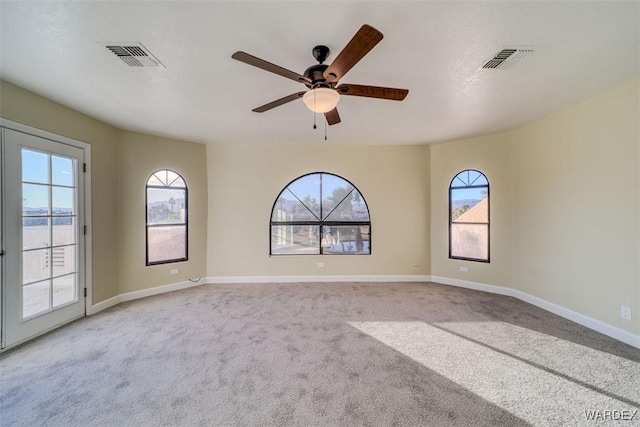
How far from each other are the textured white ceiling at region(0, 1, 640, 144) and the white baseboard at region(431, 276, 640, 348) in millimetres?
2604

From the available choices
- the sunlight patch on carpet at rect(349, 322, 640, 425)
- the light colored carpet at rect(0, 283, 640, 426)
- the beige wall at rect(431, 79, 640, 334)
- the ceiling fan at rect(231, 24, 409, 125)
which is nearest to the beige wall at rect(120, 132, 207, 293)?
the light colored carpet at rect(0, 283, 640, 426)

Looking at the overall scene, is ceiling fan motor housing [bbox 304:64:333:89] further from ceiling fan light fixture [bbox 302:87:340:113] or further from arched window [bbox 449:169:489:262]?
arched window [bbox 449:169:489:262]

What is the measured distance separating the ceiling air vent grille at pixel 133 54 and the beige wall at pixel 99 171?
1.62 m

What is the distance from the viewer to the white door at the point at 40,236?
2.56 metres

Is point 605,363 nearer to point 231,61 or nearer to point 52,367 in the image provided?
point 231,61

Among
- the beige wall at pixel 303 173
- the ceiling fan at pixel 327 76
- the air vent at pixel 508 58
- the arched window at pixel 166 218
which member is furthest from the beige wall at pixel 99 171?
the air vent at pixel 508 58

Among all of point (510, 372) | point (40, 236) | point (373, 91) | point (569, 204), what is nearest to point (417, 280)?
point (569, 204)

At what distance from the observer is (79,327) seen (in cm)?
306

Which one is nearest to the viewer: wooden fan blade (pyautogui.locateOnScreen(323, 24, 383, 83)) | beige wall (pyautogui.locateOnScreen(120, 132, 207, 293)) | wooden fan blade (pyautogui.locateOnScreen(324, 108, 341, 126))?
wooden fan blade (pyautogui.locateOnScreen(323, 24, 383, 83))

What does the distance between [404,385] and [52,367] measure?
3.09m

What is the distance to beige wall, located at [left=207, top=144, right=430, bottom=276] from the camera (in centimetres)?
489

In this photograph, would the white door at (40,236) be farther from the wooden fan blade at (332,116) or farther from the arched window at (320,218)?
the wooden fan blade at (332,116)

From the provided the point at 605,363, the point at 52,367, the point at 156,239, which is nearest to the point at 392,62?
the point at 605,363

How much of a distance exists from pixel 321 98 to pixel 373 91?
1.50 feet
